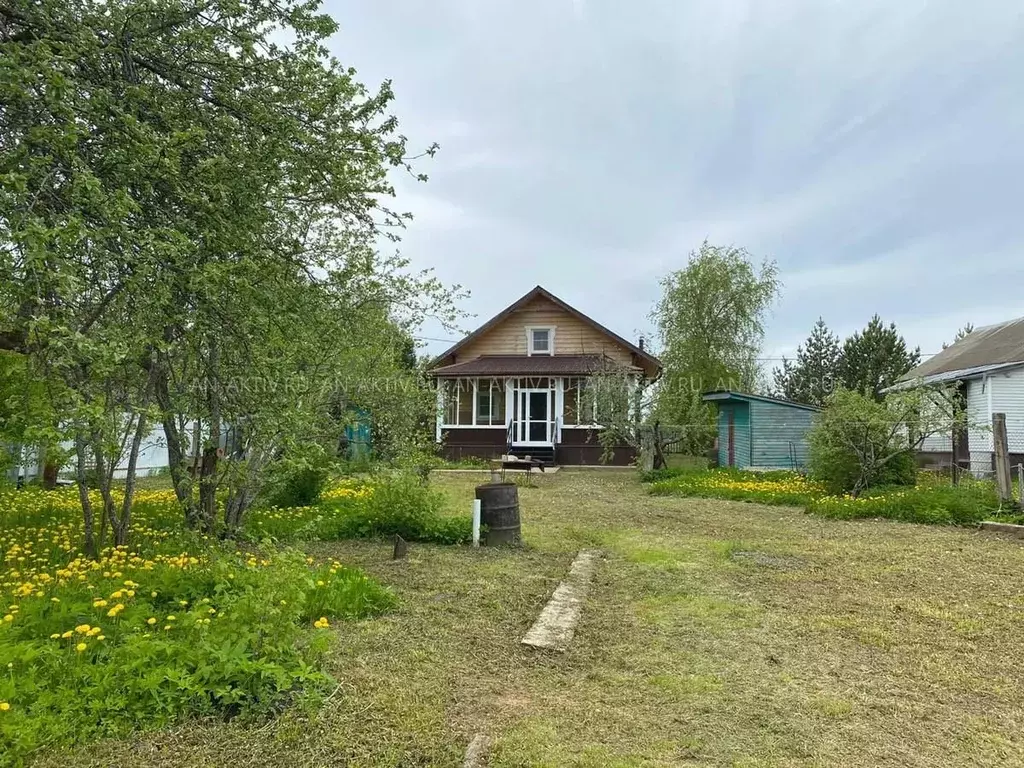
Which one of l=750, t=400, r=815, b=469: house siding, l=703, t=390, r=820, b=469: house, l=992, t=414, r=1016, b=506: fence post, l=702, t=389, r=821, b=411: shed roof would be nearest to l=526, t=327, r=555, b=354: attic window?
l=702, t=389, r=821, b=411: shed roof

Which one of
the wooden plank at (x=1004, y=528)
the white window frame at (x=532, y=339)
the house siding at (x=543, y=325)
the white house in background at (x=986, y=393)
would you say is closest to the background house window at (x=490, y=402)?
the house siding at (x=543, y=325)

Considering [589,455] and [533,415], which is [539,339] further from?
[589,455]

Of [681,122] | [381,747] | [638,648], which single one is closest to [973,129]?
[681,122]

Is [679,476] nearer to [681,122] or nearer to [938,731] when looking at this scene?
[681,122]

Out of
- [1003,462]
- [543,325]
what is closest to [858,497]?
[1003,462]

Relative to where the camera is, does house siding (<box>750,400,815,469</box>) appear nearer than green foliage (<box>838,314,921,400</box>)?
Yes

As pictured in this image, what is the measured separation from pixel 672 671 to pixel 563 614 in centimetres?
116

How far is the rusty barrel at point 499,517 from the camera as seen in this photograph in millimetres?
7539

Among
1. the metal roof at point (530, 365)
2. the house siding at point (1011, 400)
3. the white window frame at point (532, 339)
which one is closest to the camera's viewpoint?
the house siding at point (1011, 400)

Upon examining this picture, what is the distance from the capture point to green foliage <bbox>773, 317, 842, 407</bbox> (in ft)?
126

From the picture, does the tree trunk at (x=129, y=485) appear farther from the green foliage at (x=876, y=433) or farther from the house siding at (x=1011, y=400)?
the house siding at (x=1011, y=400)

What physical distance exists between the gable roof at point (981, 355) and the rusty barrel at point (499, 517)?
33.5 feet

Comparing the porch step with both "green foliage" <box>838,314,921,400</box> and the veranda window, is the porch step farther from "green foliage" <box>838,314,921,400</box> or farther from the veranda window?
"green foliage" <box>838,314,921,400</box>

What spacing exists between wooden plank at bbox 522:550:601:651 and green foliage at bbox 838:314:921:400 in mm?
30721
